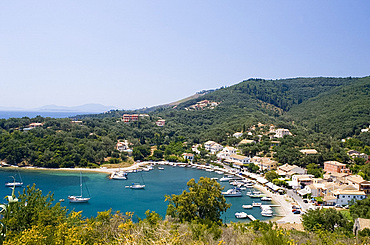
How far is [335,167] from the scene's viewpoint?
31.6 meters

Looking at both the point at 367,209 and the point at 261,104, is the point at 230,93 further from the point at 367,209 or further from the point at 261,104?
the point at 367,209

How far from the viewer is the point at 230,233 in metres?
10.9

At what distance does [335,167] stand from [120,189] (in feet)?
78.1

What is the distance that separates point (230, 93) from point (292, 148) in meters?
58.8

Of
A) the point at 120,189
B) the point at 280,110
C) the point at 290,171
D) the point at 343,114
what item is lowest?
the point at 120,189

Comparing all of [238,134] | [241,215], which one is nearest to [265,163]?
[238,134]

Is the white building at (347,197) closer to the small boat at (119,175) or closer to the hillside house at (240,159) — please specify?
the hillside house at (240,159)

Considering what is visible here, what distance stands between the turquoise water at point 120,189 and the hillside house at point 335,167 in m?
12.1

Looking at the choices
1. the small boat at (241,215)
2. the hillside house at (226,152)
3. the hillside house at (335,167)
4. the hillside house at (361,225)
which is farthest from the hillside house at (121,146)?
the hillside house at (361,225)

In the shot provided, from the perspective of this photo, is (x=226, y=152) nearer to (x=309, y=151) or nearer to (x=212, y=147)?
(x=212, y=147)

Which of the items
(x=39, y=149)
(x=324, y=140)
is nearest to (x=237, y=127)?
(x=324, y=140)

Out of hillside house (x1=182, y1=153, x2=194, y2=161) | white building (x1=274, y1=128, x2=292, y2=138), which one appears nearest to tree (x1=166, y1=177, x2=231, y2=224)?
hillside house (x1=182, y1=153, x2=194, y2=161)

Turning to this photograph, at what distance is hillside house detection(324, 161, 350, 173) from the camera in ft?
103

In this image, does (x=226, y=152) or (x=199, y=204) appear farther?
(x=226, y=152)
